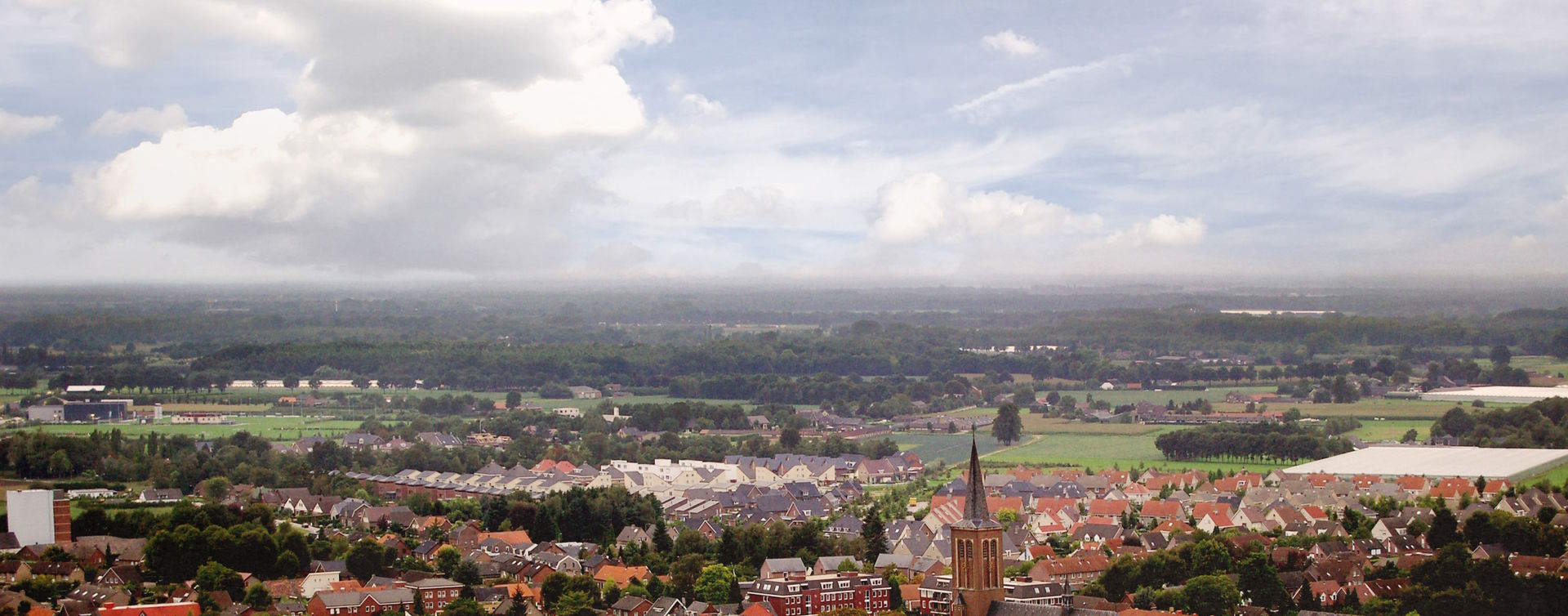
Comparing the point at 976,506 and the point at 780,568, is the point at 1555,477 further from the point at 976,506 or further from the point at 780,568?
the point at 976,506

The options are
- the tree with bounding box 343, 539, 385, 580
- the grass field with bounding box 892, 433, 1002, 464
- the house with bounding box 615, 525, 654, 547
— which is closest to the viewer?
the tree with bounding box 343, 539, 385, 580

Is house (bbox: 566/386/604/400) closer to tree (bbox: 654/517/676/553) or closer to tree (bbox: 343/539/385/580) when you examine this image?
tree (bbox: 654/517/676/553)

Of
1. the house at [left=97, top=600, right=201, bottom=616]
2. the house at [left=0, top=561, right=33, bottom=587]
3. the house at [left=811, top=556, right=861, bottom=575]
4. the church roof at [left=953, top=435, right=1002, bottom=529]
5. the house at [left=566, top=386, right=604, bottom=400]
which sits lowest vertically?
the house at [left=811, top=556, right=861, bottom=575]

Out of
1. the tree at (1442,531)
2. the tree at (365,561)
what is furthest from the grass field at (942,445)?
the tree at (365,561)

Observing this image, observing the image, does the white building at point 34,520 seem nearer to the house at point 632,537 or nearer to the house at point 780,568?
the house at point 632,537

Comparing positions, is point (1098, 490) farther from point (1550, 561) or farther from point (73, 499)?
point (73, 499)

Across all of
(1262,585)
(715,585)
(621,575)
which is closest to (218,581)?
(621,575)

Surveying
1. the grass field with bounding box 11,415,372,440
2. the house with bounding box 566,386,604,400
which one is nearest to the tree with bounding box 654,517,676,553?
the grass field with bounding box 11,415,372,440
